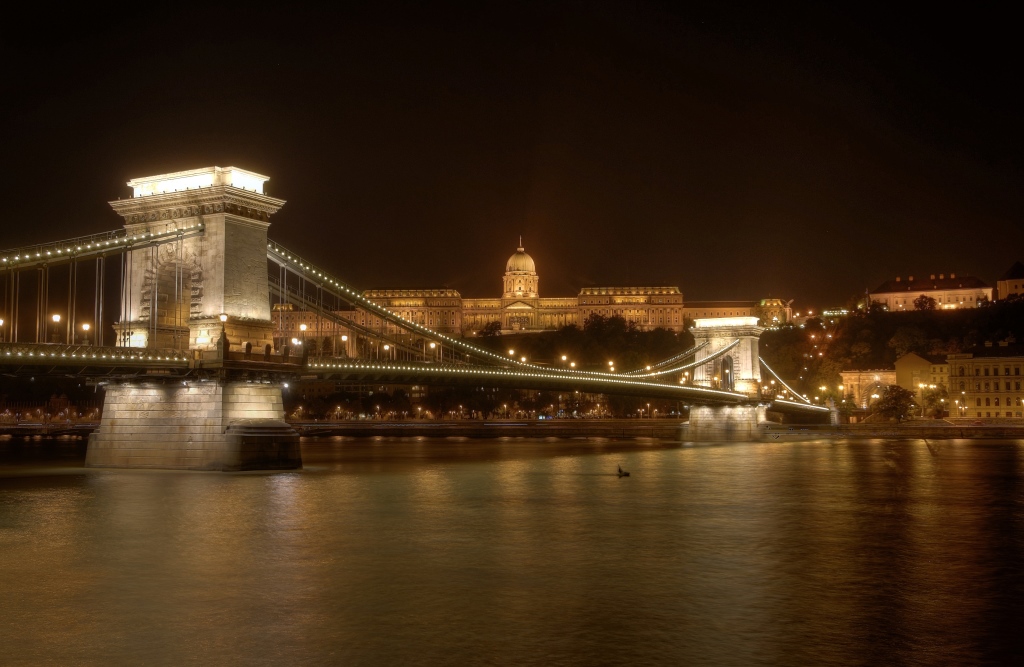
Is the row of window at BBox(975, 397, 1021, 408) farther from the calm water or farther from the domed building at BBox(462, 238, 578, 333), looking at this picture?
the domed building at BBox(462, 238, 578, 333)

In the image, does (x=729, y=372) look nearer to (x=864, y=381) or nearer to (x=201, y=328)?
(x=864, y=381)

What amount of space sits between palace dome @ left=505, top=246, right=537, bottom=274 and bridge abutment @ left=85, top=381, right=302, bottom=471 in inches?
5867

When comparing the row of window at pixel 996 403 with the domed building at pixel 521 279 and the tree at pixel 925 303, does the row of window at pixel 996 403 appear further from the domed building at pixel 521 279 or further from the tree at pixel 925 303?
the domed building at pixel 521 279

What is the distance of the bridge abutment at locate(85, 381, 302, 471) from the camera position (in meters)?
32.8

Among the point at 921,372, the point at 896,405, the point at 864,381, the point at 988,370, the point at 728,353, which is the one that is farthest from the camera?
the point at 864,381

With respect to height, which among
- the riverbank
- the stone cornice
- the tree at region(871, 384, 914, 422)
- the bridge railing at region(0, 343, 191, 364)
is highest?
the stone cornice

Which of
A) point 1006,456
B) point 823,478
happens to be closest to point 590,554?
point 823,478

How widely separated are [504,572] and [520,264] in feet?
547

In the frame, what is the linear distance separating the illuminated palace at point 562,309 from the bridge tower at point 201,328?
13006 cm

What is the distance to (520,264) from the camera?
18400 cm

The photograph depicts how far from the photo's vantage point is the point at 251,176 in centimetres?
3516

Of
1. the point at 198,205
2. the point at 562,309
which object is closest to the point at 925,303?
the point at 562,309

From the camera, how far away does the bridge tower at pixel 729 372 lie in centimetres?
6931

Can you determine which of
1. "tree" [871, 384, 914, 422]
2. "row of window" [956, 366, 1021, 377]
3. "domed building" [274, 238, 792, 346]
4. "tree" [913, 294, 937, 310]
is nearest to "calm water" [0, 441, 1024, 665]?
"tree" [871, 384, 914, 422]
